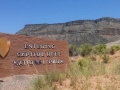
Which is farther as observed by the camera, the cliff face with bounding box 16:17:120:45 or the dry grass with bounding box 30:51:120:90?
the cliff face with bounding box 16:17:120:45

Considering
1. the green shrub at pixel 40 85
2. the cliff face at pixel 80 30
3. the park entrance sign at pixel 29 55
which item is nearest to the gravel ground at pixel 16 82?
the park entrance sign at pixel 29 55

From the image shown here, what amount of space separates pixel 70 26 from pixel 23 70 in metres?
108

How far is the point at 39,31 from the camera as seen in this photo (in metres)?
120

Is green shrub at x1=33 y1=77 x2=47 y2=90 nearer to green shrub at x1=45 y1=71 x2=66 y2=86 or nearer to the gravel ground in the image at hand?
green shrub at x1=45 y1=71 x2=66 y2=86

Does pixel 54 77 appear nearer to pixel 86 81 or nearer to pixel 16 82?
pixel 86 81

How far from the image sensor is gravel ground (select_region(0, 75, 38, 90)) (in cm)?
1326

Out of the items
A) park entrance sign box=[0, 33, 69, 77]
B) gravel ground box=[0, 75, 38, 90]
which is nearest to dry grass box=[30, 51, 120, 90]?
gravel ground box=[0, 75, 38, 90]

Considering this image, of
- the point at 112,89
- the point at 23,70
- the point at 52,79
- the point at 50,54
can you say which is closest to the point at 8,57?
the point at 23,70

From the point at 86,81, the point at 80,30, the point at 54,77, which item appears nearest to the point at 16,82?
the point at 54,77

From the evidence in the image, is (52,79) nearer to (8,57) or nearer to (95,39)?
(8,57)

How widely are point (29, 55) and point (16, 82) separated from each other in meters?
2.98

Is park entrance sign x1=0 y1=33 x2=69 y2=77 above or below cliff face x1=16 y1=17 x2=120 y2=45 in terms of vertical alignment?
below

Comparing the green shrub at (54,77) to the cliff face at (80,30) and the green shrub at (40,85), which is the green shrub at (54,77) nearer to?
the green shrub at (40,85)

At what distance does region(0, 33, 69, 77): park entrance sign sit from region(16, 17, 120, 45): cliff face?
73.8m
